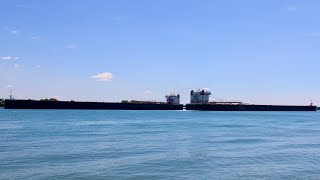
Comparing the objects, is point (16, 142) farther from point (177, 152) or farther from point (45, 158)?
point (177, 152)

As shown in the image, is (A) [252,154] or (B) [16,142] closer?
(A) [252,154]

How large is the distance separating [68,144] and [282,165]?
19.3 metres

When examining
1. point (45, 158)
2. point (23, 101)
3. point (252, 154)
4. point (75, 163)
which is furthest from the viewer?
point (23, 101)

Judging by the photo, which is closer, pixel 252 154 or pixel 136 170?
pixel 136 170

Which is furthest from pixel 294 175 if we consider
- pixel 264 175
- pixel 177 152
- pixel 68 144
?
pixel 68 144

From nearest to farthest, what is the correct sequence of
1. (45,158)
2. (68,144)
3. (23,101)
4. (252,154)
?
(45,158) → (252,154) → (68,144) → (23,101)

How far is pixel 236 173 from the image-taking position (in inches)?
951

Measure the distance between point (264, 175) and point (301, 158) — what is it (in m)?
8.21

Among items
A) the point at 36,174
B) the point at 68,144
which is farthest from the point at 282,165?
the point at 68,144

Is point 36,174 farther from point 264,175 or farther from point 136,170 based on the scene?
point 264,175

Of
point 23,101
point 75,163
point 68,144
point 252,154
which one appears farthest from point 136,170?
point 23,101

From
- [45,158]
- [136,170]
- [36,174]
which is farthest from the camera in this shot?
[45,158]

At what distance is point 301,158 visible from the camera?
101 ft

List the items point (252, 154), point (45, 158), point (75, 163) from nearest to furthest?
point (75, 163) < point (45, 158) < point (252, 154)
